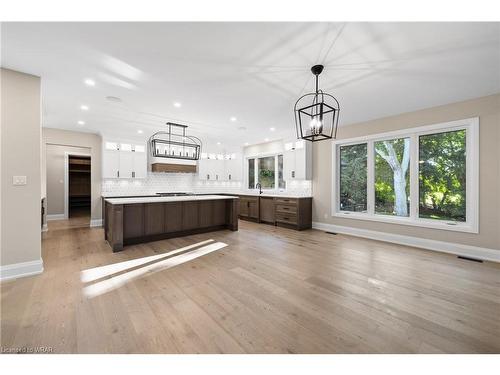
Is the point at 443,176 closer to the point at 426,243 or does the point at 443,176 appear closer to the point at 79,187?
the point at 426,243

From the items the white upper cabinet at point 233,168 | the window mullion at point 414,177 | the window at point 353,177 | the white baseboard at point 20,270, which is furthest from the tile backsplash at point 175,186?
the white baseboard at point 20,270

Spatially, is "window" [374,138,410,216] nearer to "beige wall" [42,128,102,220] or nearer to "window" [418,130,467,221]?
"window" [418,130,467,221]

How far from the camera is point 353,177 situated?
5.38 meters

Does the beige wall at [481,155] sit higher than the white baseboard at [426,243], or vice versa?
the beige wall at [481,155]

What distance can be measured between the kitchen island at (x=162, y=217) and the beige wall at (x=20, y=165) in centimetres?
104

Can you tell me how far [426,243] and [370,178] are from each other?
1.63 m

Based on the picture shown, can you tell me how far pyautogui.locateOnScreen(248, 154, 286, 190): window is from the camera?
23.7ft

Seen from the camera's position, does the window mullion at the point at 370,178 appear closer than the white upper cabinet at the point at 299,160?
Yes

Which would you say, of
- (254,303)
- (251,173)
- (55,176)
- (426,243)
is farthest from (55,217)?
(426,243)

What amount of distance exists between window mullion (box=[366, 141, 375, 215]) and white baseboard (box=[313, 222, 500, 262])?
514 millimetres

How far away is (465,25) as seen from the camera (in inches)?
79.4

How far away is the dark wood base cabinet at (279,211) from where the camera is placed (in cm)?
566

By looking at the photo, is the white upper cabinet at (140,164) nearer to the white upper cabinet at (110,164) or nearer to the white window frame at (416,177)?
the white upper cabinet at (110,164)

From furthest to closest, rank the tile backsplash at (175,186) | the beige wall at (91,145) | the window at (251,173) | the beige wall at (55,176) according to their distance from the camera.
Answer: the window at (251,173)
the beige wall at (55,176)
the tile backsplash at (175,186)
the beige wall at (91,145)
